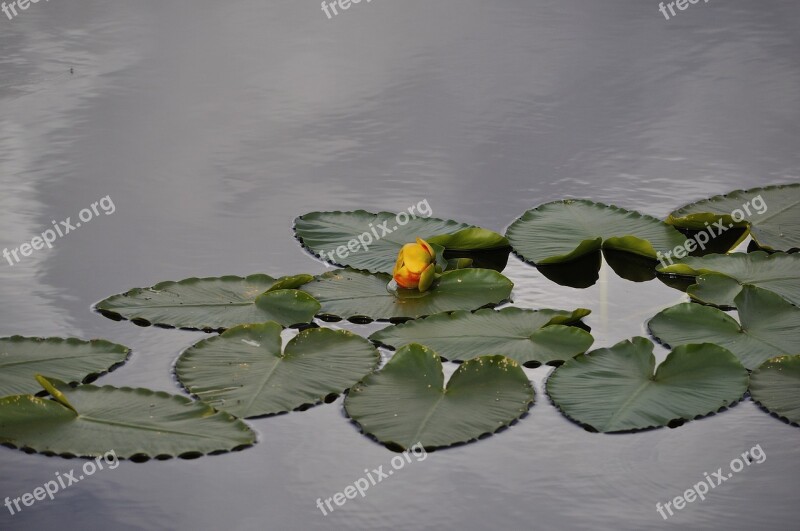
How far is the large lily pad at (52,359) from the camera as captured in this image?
191cm

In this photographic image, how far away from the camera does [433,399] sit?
183cm

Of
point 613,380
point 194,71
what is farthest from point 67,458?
point 194,71

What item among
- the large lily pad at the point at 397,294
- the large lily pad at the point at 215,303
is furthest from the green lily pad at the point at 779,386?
the large lily pad at the point at 215,303

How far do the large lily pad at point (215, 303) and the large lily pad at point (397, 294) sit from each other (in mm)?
53

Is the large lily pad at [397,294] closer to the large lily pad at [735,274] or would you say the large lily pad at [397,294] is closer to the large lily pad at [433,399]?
the large lily pad at [433,399]

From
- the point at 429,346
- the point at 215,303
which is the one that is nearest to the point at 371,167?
the point at 215,303

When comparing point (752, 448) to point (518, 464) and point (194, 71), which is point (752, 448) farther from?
point (194, 71)

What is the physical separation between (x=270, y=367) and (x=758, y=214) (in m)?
1.23

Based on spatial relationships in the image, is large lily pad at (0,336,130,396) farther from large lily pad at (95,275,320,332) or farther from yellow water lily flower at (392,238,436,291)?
yellow water lily flower at (392,238,436,291)

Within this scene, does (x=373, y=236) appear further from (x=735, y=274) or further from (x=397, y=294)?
(x=735, y=274)

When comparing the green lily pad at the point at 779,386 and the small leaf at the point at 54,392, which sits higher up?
the small leaf at the point at 54,392

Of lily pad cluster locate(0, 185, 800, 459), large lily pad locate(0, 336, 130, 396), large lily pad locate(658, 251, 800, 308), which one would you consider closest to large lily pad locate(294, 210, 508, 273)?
lily pad cluster locate(0, 185, 800, 459)

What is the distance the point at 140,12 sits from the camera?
4.09 metres

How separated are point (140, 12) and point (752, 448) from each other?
10.2 ft
